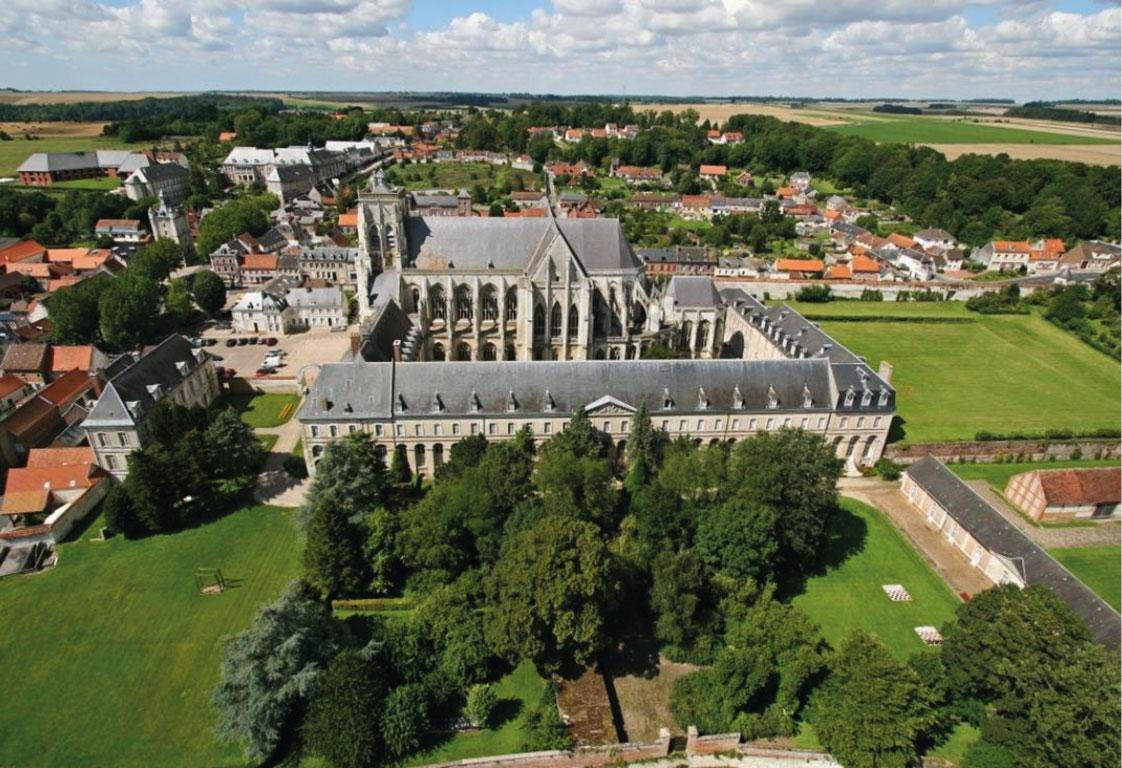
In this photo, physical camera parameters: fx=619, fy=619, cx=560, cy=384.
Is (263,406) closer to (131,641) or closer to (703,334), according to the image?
(131,641)

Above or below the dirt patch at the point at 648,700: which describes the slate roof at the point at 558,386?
above

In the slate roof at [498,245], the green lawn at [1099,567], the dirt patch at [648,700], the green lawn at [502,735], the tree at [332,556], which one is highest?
the slate roof at [498,245]

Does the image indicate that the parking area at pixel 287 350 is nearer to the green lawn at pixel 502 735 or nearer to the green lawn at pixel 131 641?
the green lawn at pixel 131 641

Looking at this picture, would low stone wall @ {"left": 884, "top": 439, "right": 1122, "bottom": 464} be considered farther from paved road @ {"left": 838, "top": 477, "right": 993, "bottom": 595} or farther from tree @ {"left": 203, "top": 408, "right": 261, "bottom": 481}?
tree @ {"left": 203, "top": 408, "right": 261, "bottom": 481}

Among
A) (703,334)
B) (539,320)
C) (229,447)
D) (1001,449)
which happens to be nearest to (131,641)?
(229,447)

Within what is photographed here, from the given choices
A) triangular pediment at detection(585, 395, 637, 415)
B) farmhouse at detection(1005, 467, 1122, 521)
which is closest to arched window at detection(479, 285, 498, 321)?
triangular pediment at detection(585, 395, 637, 415)

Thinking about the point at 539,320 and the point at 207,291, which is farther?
the point at 207,291

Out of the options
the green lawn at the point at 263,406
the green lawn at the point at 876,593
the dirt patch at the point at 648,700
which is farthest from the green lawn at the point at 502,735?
the green lawn at the point at 263,406

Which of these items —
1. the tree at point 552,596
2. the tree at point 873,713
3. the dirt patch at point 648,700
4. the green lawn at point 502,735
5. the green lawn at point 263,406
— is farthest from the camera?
the green lawn at point 263,406
